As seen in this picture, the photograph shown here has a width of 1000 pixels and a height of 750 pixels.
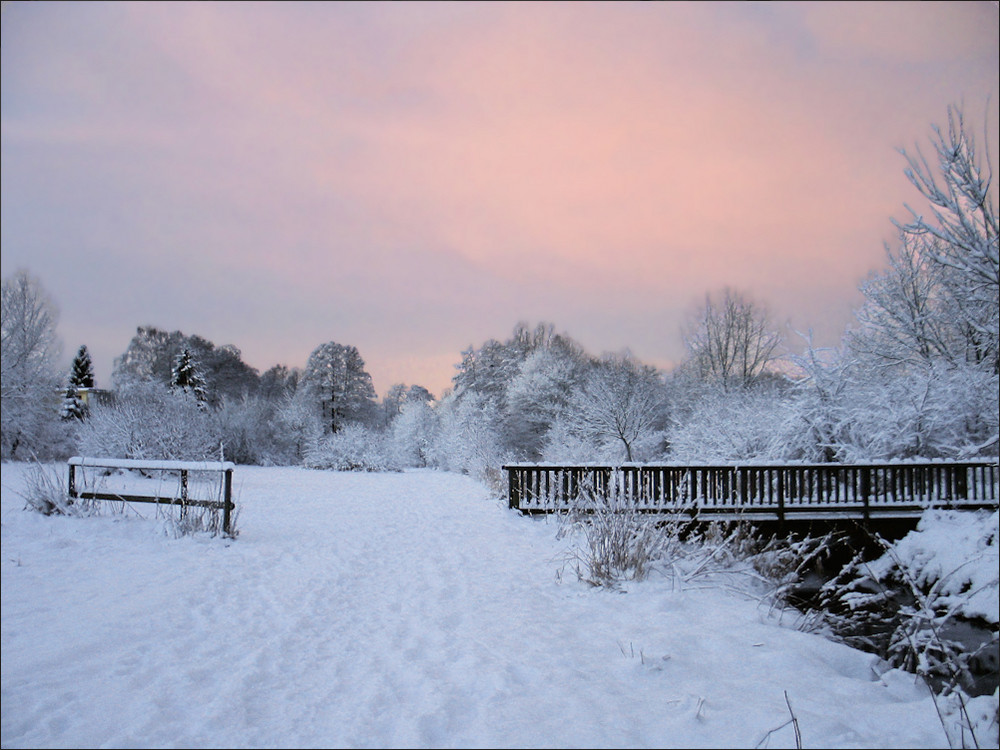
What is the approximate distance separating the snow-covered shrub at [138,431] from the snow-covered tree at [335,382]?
15322mm

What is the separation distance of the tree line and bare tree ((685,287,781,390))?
76mm

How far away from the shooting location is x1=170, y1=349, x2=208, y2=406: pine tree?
19.4 meters

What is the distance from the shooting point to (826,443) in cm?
1323

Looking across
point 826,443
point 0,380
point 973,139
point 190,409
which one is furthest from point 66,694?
point 190,409

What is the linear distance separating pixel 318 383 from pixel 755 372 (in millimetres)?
25474

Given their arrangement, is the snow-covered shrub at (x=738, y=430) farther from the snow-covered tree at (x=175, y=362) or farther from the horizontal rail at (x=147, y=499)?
the snow-covered tree at (x=175, y=362)

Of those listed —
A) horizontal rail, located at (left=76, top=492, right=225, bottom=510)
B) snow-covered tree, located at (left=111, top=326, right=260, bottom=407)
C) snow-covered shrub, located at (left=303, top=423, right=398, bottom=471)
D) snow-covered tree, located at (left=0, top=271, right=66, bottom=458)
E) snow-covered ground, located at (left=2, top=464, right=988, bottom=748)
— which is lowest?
snow-covered shrub, located at (left=303, top=423, right=398, bottom=471)

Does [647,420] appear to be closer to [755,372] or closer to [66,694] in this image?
[755,372]

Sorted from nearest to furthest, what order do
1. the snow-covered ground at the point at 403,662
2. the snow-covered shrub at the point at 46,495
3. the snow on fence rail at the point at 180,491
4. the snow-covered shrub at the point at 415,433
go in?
the snow-covered ground at the point at 403,662, the snow on fence rail at the point at 180,491, the snow-covered shrub at the point at 46,495, the snow-covered shrub at the point at 415,433

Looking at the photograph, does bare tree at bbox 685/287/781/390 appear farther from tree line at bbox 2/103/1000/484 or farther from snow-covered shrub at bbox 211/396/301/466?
snow-covered shrub at bbox 211/396/301/466

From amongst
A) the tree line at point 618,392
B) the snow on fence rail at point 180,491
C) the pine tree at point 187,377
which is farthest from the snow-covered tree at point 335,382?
the snow on fence rail at point 180,491

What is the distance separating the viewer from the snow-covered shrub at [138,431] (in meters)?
17.2

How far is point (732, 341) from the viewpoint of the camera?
22.2 meters

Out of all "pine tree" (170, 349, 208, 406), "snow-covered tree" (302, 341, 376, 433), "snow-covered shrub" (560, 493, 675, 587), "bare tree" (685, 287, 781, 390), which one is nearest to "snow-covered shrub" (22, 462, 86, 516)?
"snow-covered shrub" (560, 493, 675, 587)
